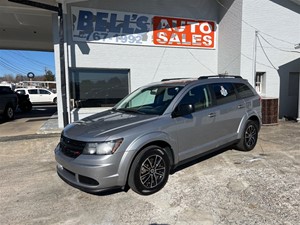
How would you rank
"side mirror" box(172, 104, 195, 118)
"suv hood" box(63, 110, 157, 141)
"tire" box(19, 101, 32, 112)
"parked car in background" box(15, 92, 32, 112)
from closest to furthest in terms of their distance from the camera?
"suv hood" box(63, 110, 157, 141) → "side mirror" box(172, 104, 195, 118) → "parked car in background" box(15, 92, 32, 112) → "tire" box(19, 101, 32, 112)

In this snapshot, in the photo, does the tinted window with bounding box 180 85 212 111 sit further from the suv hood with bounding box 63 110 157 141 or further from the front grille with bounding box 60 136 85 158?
the front grille with bounding box 60 136 85 158

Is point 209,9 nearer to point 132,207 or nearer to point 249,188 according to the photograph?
point 249,188

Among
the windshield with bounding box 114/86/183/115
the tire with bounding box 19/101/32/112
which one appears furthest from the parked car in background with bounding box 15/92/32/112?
the windshield with bounding box 114/86/183/115

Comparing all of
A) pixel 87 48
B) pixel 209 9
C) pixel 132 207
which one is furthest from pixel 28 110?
pixel 132 207

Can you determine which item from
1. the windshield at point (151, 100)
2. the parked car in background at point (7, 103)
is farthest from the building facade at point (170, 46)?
the parked car in background at point (7, 103)

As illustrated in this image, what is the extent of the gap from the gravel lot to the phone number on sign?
16.6ft

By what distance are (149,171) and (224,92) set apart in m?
2.54

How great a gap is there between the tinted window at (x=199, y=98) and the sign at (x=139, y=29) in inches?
211

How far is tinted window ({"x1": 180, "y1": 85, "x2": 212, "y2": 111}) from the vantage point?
4448 millimetres

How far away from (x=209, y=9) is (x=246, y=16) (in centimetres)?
159

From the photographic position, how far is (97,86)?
9.23m

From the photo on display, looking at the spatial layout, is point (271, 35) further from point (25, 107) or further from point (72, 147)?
point (25, 107)

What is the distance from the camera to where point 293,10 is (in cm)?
1077

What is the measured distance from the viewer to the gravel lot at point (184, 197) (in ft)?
10.5
